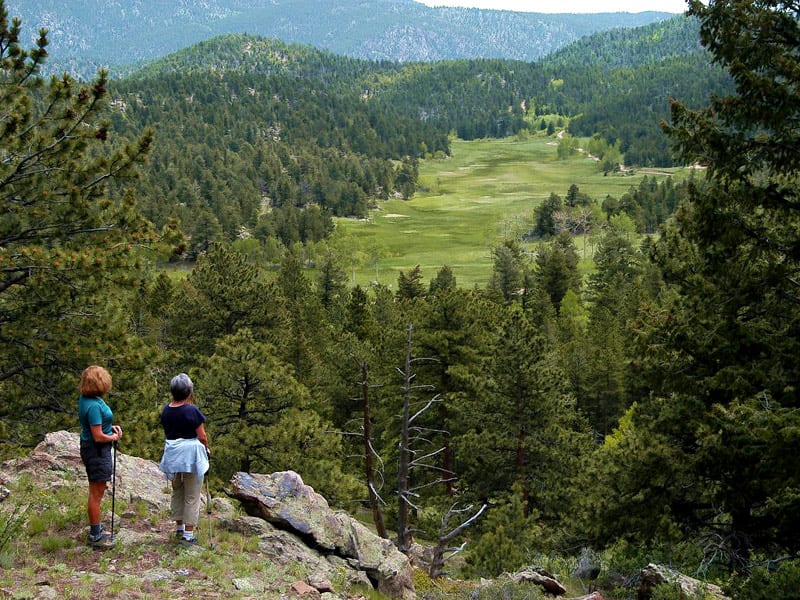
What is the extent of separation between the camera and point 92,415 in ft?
27.6

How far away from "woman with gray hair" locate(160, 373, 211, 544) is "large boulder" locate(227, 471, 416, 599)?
5.73 ft

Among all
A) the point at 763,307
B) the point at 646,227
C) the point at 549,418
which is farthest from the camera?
the point at 646,227

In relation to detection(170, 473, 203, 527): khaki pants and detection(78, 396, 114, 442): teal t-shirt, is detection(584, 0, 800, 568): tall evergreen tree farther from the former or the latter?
detection(78, 396, 114, 442): teal t-shirt

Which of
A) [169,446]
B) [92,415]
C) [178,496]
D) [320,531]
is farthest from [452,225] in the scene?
[92,415]

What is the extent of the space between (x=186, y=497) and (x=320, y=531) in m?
2.62

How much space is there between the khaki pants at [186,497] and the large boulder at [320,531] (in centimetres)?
150

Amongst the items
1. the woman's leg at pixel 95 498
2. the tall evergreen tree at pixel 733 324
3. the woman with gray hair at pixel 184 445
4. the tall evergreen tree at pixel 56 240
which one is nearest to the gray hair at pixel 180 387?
the woman with gray hair at pixel 184 445

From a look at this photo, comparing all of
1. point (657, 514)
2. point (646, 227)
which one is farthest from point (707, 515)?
point (646, 227)

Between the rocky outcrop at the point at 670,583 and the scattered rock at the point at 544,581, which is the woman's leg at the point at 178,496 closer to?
the scattered rock at the point at 544,581

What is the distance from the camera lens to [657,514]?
1490cm

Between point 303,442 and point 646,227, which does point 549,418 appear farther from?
point 646,227

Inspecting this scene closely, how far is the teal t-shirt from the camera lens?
842 centimetres

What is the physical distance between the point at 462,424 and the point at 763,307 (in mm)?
14102

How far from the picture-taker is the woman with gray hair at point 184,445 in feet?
28.9
